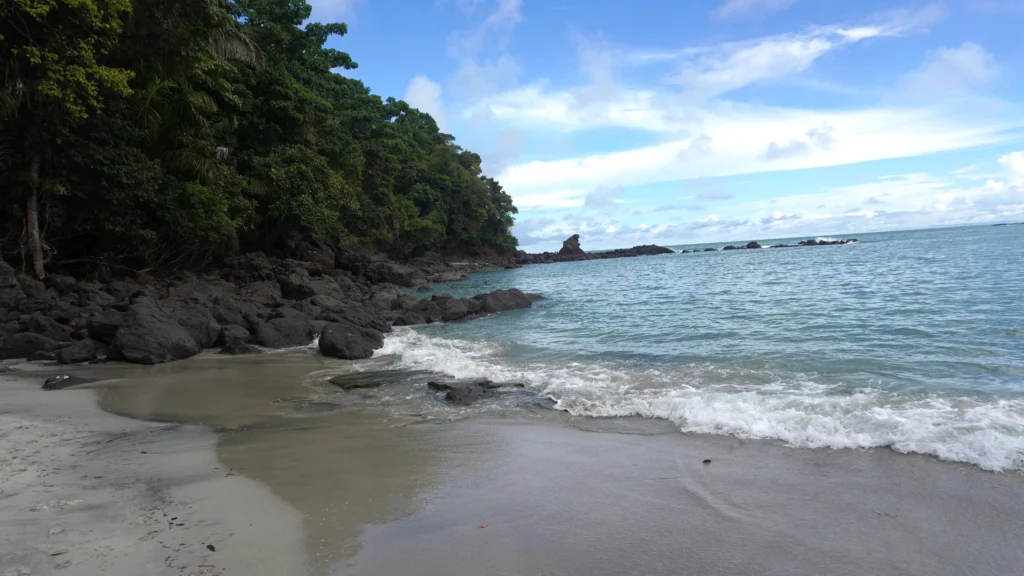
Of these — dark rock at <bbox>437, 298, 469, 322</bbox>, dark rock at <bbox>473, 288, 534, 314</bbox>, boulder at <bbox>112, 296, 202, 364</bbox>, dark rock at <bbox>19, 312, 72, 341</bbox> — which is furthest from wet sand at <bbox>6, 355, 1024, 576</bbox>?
dark rock at <bbox>473, 288, 534, 314</bbox>

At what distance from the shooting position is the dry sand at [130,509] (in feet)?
11.2

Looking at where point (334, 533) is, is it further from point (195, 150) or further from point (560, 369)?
point (195, 150)


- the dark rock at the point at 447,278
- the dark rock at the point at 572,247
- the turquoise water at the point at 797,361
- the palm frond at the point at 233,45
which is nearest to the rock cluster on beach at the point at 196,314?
the turquoise water at the point at 797,361

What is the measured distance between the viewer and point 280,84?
77.4 ft

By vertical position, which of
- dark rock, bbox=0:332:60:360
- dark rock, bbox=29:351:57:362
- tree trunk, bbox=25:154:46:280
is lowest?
dark rock, bbox=29:351:57:362

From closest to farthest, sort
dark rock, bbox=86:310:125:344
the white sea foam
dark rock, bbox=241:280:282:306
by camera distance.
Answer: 1. the white sea foam
2. dark rock, bbox=86:310:125:344
3. dark rock, bbox=241:280:282:306

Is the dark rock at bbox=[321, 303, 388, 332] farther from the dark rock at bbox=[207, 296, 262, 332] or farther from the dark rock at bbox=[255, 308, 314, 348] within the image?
A: the dark rock at bbox=[207, 296, 262, 332]

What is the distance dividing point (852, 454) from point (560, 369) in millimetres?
5944

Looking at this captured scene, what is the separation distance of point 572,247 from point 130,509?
293ft

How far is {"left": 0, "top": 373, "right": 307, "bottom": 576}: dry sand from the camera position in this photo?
11.2 feet

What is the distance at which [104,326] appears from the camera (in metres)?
12.2

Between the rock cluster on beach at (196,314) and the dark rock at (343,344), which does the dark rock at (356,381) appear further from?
the rock cluster on beach at (196,314)

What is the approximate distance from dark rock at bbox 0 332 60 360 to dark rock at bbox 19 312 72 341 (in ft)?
1.51

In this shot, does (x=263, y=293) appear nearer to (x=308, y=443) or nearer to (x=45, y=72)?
(x=45, y=72)
